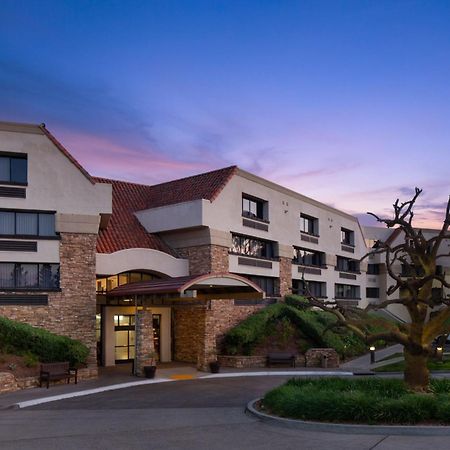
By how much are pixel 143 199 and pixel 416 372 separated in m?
23.8

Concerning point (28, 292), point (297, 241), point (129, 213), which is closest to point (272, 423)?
point (28, 292)

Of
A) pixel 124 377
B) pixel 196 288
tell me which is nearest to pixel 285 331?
pixel 196 288

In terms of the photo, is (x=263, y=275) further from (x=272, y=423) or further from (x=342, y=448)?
(x=342, y=448)

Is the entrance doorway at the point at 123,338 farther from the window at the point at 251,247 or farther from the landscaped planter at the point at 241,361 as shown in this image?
the window at the point at 251,247

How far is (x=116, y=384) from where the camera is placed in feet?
77.0

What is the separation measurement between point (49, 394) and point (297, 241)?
76.2 ft

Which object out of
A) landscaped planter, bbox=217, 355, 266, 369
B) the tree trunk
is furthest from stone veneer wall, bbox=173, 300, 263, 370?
the tree trunk

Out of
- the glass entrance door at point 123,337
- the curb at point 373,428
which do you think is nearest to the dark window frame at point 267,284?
the glass entrance door at point 123,337

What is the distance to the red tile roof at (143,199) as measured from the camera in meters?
32.1

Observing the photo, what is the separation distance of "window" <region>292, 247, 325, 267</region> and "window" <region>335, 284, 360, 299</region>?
14.3 feet

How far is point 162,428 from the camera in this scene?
14398mm

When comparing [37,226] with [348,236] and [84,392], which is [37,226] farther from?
[348,236]

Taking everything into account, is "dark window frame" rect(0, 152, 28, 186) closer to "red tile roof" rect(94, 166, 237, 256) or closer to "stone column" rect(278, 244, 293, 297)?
"red tile roof" rect(94, 166, 237, 256)

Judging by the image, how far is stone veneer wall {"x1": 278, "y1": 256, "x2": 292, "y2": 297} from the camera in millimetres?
38438
